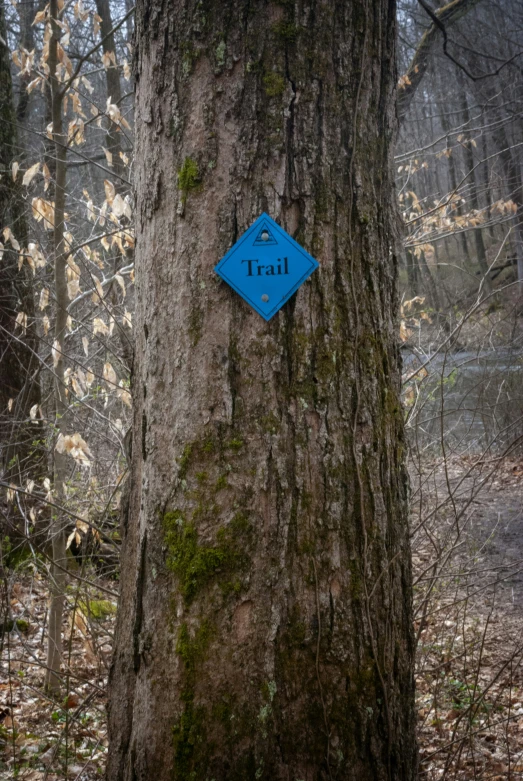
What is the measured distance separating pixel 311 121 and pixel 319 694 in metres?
1.43

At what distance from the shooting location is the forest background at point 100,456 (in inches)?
121

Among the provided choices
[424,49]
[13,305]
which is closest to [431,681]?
[13,305]

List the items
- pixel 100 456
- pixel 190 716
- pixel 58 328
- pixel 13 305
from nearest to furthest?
1. pixel 190 716
2. pixel 58 328
3. pixel 13 305
4. pixel 100 456

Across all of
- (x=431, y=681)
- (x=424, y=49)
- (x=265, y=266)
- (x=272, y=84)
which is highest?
(x=424, y=49)

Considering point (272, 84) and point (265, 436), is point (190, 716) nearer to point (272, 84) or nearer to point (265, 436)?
point (265, 436)

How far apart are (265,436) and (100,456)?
460cm

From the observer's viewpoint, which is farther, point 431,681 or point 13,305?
point 13,305

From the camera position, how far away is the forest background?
10.1ft

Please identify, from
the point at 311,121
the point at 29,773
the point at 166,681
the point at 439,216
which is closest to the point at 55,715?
the point at 29,773

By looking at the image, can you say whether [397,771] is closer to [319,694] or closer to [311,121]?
[319,694]

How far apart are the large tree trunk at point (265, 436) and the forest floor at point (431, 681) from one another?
0.88 metres

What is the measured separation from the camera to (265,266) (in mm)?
1659

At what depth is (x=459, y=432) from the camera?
891cm

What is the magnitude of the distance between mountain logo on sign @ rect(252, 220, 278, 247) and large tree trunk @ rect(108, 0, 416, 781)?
0.05 m
